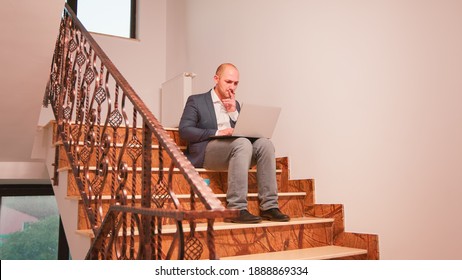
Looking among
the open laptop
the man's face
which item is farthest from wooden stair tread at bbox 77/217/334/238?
the man's face

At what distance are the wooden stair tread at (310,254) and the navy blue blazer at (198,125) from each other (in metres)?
0.76

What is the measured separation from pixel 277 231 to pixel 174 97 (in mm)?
2679

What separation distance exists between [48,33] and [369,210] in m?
2.06

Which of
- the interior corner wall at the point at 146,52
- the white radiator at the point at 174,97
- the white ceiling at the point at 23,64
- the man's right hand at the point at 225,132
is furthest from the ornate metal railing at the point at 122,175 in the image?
the interior corner wall at the point at 146,52

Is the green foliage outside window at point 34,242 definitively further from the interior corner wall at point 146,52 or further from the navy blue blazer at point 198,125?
the navy blue blazer at point 198,125

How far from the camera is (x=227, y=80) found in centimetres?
284

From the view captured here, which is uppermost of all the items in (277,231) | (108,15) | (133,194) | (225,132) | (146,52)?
(108,15)

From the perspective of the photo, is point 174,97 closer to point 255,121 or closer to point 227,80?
point 227,80

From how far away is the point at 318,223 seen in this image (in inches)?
101

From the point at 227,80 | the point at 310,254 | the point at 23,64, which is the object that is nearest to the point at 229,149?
the point at 227,80

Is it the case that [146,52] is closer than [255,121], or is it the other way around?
[255,121]
